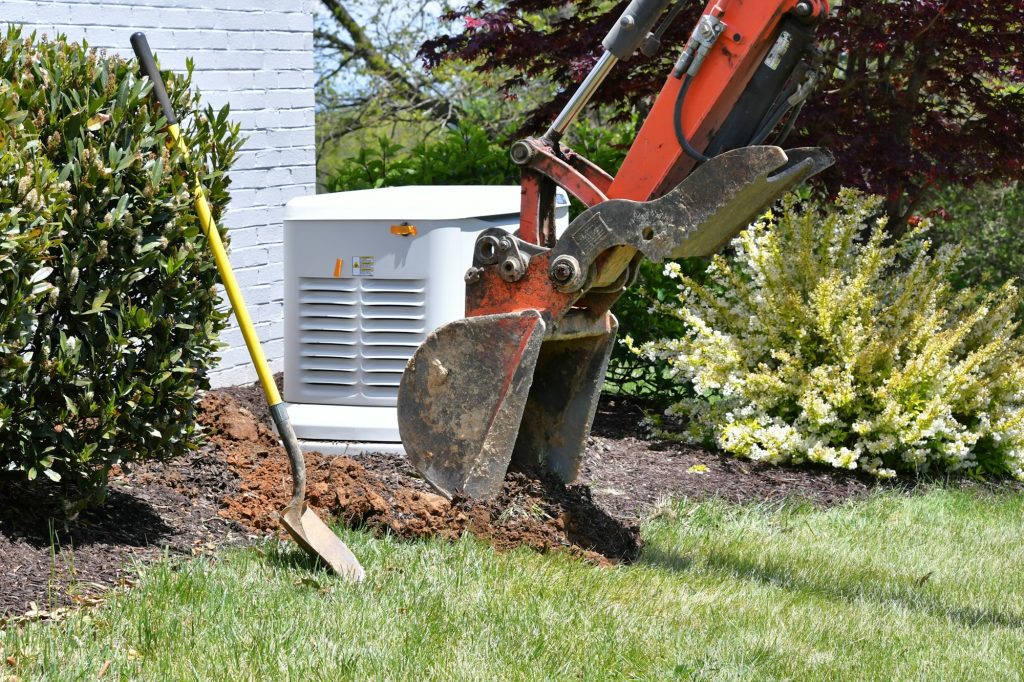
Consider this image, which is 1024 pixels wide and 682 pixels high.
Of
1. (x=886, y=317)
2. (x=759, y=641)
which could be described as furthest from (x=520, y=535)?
(x=886, y=317)

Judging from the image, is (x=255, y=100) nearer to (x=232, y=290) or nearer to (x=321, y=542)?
(x=232, y=290)

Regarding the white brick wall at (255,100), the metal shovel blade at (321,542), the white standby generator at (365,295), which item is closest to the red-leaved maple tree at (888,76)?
the white brick wall at (255,100)

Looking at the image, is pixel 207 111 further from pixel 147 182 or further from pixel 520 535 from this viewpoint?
pixel 520 535

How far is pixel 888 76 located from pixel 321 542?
4.98 metres

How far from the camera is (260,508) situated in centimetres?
472

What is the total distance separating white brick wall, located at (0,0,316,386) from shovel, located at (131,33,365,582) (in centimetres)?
239

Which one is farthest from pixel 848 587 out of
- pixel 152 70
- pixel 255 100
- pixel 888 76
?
pixel 255 100

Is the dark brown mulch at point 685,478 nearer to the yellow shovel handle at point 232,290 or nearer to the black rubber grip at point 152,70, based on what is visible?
the yellow shovel handle at point 232,290

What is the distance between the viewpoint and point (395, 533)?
A: 4461 mm

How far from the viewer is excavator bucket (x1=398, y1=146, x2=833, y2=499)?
160 inches

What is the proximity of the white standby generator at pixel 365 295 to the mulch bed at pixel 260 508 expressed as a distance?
0.78 ft

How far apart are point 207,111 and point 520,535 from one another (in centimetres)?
189

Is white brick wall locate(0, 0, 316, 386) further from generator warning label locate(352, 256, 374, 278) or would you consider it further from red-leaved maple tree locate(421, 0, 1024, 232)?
generator warning label locate(352, 256, 374, 278)

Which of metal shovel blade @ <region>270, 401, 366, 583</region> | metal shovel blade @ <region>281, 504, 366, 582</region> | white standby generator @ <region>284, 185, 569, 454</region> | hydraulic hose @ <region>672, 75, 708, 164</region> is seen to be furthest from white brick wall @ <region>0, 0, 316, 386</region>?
hydraulic hose @ <region>672, 75, 708, 164</region>
